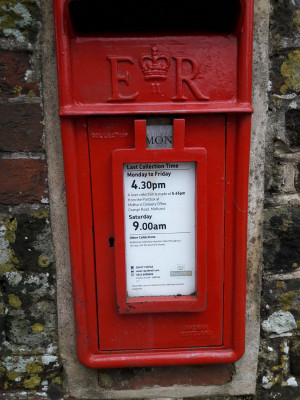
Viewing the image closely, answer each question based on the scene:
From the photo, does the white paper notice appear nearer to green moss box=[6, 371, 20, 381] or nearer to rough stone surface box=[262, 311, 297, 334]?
rough stone surface box=[262, 311, 297, 334]

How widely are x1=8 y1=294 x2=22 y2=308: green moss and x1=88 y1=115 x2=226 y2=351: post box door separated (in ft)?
0.94

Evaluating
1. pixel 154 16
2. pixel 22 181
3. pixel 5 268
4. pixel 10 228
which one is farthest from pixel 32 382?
pixel 154 16

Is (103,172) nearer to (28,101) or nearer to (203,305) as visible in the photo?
(28,101)

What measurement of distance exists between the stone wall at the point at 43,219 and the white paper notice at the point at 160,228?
28 cm

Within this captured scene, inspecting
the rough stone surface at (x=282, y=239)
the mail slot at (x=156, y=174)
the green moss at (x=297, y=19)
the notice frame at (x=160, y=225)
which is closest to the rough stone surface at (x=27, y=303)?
the mail slot at (x=156, y=174)

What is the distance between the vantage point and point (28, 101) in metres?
1.08

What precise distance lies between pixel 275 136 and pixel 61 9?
73 centimetres

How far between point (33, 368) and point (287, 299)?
36.3 inches

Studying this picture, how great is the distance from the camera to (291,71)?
110 centimetres

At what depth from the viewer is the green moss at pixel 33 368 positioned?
1.25 m

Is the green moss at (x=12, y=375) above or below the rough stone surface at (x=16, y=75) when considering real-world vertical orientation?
below

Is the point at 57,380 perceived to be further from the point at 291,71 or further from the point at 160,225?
the point at 291,71

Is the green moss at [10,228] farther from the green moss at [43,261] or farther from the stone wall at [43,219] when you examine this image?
the green moss at [43,261]

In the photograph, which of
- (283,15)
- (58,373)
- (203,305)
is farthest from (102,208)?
(283,15)
